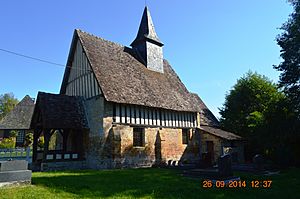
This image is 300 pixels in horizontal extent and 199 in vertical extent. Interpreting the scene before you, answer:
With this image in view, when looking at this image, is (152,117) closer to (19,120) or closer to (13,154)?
(13,154)

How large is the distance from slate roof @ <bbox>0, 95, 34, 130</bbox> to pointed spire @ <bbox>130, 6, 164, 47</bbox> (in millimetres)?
17666

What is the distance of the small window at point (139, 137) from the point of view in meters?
15.7

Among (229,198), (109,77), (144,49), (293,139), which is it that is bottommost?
(229,198)

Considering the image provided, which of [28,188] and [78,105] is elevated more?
[78,105]

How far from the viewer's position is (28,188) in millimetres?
6902

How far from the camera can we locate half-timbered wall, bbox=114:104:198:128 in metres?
14.9

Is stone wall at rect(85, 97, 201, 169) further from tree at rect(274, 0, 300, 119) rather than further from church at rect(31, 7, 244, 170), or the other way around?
tree at rect(274, 0, 300, 119)

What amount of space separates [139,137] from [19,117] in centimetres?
2081

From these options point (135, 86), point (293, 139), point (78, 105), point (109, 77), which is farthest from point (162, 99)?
point (293, 139)

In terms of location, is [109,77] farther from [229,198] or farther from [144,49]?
[229,198]

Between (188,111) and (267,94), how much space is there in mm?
9776

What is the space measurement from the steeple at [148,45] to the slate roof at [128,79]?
649 mm
